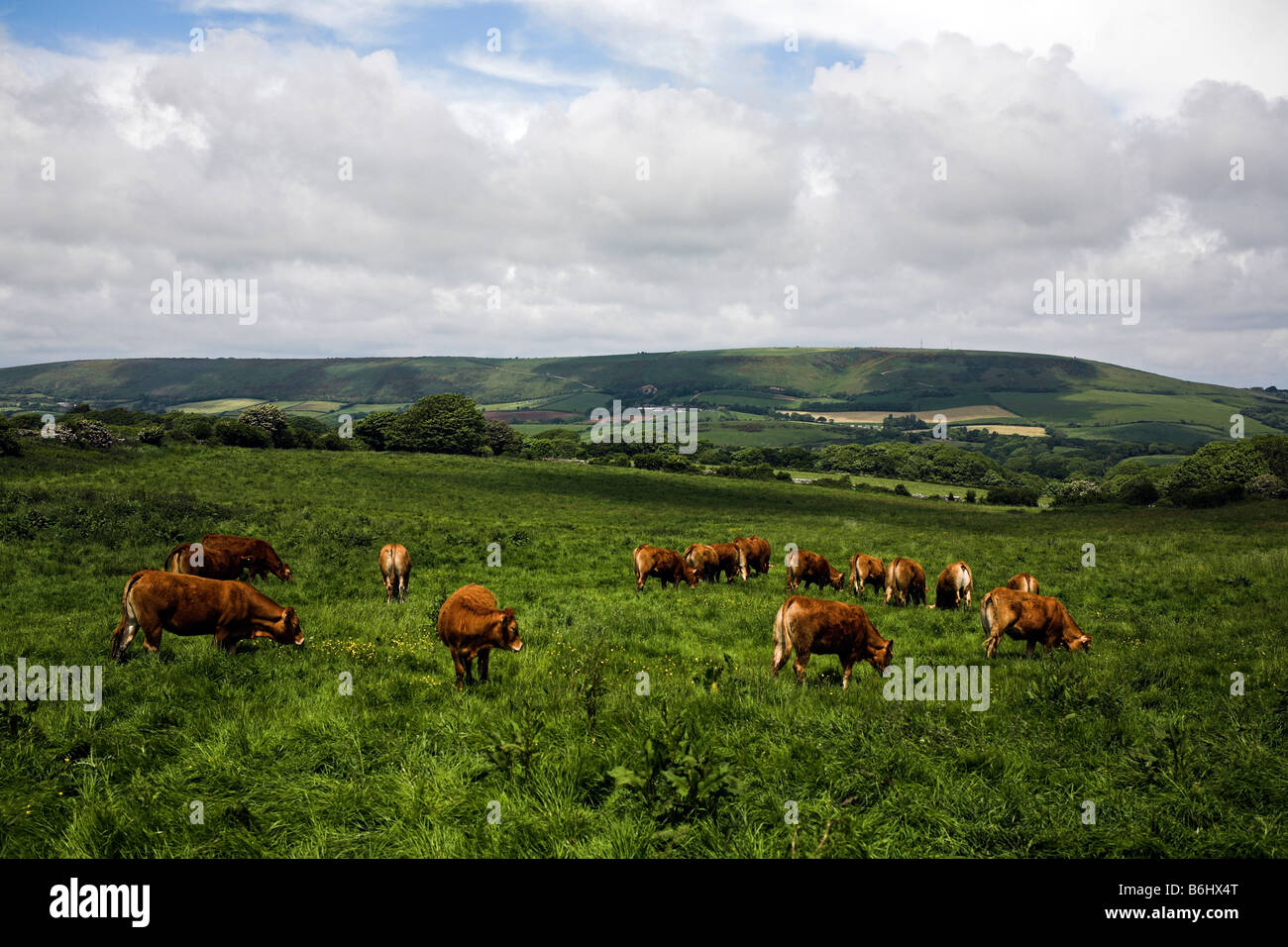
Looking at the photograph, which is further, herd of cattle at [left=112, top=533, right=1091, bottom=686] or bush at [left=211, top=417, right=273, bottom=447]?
bush at [left=211, top=417, right=273, bottom=447]

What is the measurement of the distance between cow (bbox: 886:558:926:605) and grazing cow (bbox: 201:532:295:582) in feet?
55.9

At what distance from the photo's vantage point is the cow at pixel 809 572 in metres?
20.7

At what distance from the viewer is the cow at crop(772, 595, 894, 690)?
9.95m

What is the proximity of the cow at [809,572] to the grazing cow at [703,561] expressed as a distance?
2466 millimetres

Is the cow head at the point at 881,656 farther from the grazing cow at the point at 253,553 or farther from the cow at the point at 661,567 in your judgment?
the grazing cow at the point at 253,553

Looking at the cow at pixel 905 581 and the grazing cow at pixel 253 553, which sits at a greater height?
the grazing cow at pixel 253 553

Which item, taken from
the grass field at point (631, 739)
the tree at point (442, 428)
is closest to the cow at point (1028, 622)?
the grass field at point (631, 739)

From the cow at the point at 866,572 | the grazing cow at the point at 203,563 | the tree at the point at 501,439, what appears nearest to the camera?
the grazing cow at the point at 203,563

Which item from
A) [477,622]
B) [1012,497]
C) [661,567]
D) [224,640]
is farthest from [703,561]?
[1012,497]

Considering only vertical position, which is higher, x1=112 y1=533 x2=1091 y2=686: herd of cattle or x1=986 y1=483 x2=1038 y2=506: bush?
x1=112 y1=533 x2=1091 y2=686: herd of cattle

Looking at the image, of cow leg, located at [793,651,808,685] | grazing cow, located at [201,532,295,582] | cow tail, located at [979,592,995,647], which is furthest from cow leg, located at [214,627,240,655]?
cow tail, located at [979,592,995,647]

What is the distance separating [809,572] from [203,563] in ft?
57.4

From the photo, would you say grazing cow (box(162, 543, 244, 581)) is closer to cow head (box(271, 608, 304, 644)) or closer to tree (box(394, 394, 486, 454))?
cow head (box(271, 608, 304, 644))
